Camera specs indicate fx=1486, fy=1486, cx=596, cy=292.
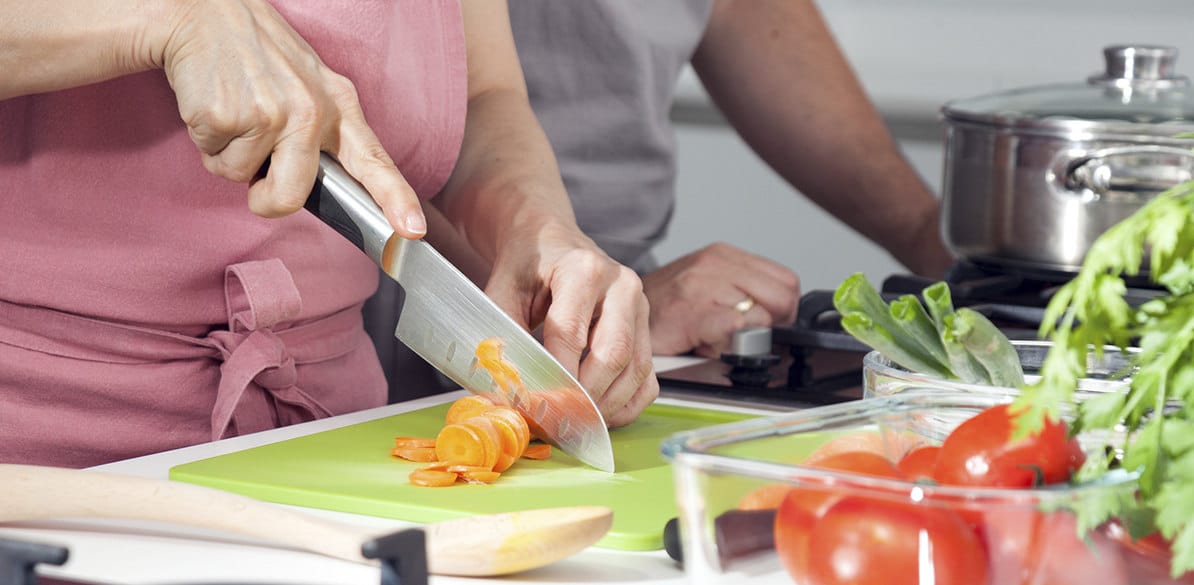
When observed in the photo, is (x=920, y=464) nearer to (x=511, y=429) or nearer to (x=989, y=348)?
(x=989, y=348)

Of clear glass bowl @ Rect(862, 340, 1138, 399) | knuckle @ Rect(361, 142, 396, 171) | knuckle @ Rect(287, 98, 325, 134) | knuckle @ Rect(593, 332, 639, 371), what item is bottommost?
knuckle @ Rect(593, 332, 639, 371)

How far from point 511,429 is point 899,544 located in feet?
1.37

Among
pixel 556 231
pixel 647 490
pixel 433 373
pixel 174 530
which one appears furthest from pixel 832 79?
pixel 174 530

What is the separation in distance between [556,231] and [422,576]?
2.01 feet

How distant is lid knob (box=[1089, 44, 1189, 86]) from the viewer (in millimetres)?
1527

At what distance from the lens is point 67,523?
771 mm

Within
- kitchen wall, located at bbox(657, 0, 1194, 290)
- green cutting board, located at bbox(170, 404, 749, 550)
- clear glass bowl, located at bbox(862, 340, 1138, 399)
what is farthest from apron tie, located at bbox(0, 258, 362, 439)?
kitchen wall, located at bbox(657, 0, 1194, 290)

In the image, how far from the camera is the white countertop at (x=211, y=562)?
0.69m

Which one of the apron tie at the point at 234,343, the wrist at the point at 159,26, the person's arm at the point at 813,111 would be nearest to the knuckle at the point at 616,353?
the apron tie at the point at 234,343

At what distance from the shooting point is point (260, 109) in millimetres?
896

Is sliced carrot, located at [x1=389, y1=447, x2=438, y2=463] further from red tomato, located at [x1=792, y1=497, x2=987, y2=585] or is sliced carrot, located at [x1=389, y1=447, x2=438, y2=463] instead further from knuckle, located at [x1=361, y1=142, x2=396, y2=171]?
red tomato, located at [x1=792, y1=497, x2=987, y2=585]

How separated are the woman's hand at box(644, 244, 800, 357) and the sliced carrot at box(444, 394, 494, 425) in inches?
17.8

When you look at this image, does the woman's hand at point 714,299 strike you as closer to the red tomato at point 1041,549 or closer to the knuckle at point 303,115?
the knuckle at point 303,115

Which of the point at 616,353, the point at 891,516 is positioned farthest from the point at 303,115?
the point at 891,516
